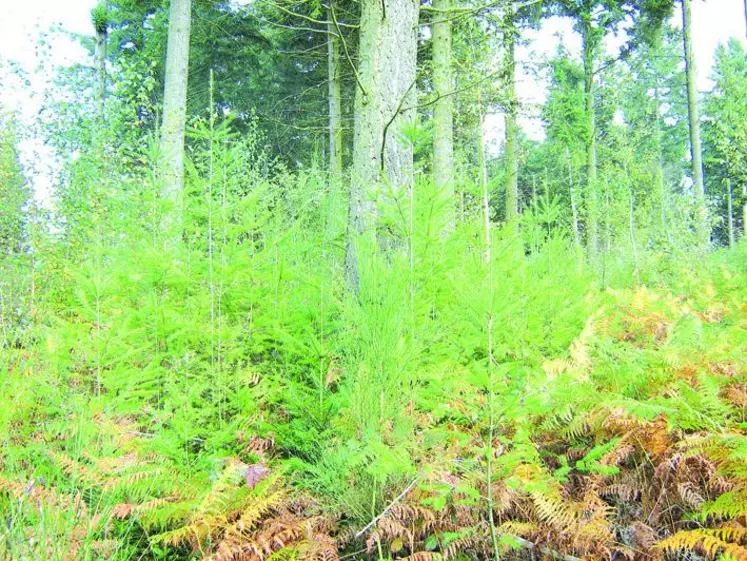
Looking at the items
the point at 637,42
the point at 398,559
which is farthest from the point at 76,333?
the point at 637,42

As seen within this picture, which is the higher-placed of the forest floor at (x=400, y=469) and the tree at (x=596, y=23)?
the tree at (x=596, y=23)

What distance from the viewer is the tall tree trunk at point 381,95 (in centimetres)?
394

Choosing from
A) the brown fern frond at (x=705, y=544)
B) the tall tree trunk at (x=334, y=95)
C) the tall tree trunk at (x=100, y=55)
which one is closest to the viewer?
the brown fern frond at (x=705, y=544)

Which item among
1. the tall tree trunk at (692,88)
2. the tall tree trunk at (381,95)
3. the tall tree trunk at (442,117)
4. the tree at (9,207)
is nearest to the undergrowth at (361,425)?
the tall tree trunk at (381,95)

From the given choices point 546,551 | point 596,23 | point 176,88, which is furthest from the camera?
→ point 596,23

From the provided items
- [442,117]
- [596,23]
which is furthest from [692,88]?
[442,117]

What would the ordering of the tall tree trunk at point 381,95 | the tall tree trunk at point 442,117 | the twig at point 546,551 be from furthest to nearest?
1. the tall tree trunk at point 442,117
2. the tall tree trunk at point 381,95
3. the twig at point 546,551

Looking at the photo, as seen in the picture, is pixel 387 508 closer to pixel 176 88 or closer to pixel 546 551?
pixel 546 551

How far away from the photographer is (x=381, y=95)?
13.1ft

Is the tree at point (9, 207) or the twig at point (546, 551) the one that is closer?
the twig at point (546, 551)

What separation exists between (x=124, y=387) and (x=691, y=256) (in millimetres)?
8190

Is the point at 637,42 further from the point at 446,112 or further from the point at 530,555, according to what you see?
the point at 530,555

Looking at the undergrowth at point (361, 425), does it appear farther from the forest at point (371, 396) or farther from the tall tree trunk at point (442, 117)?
the tall tree trunk at point (442, 117)

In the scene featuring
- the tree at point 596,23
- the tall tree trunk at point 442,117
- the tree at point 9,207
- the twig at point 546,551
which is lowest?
the twig at point 546,551
